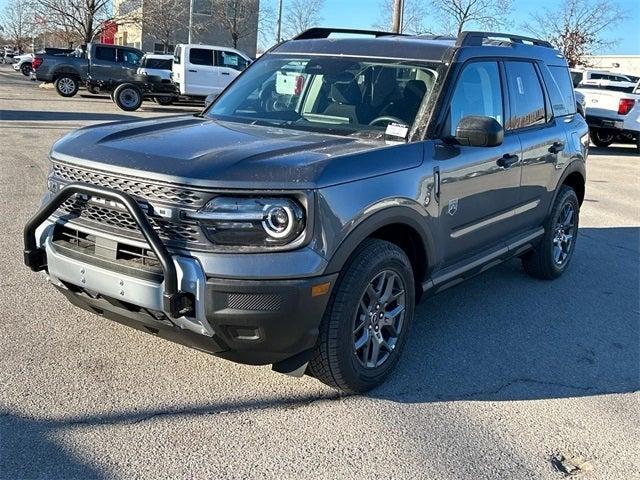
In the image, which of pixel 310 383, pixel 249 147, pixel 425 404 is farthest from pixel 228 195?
pixel 425 404

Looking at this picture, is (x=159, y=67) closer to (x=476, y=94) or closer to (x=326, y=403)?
(x=476, y=94)

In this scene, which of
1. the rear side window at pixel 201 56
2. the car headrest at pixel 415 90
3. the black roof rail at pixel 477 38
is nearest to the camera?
the car headrest at pixel 415 90

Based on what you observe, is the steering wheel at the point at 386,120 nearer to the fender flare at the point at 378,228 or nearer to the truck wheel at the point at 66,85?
the fender flare at the point at 378,228

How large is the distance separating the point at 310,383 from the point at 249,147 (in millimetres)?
A: 1340

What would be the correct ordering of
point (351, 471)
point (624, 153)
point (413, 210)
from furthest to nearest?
point (624, 153)
point (413, 210)
point (351, 471)

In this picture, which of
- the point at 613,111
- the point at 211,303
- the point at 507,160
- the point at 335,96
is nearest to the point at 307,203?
the point at 211,303

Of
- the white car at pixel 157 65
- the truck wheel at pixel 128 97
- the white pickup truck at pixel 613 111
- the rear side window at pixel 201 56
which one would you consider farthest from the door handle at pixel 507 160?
the white car at pixel 157 65

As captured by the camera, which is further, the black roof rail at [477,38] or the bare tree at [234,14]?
the bare tree at [234,14]

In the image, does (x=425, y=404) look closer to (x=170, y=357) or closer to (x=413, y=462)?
(x=413, y=462)

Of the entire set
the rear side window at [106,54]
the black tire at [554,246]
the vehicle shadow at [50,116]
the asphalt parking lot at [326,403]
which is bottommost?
the asphalt parking lot at [326,403]

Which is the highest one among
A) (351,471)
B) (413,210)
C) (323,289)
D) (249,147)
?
(249,147)

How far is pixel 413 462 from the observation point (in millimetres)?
3018

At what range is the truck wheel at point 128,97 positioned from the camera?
2081 centimetres

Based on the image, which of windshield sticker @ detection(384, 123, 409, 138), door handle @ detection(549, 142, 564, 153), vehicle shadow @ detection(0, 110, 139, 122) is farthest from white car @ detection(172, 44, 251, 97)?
windshield sticker @ detection(384, 123, 409, 138)
